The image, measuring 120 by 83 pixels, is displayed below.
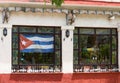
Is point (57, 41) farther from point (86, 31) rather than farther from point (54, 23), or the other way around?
point (86, 31)

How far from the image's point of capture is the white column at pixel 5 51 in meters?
16.3

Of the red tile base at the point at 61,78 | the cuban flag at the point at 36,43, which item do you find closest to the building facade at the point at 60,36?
the cuban flag at the point at 36,43

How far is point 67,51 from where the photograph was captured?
56.2ft

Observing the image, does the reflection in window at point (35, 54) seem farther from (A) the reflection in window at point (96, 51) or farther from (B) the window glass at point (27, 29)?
(A) the reflection in window at point (96, 51)

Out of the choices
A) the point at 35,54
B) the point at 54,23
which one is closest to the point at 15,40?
the point at 35,54

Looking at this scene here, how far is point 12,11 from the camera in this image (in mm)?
16391

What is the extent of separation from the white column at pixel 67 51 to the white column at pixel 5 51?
2.53 m

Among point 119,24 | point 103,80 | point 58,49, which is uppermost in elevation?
point 119,24

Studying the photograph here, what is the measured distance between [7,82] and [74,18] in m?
4.29

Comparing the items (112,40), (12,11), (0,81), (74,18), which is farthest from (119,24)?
(0,81)

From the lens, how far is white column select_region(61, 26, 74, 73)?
17.1 meters

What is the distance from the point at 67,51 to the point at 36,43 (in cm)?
152

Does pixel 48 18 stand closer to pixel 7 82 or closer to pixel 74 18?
pixel 74 18

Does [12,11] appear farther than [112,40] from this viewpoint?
No
